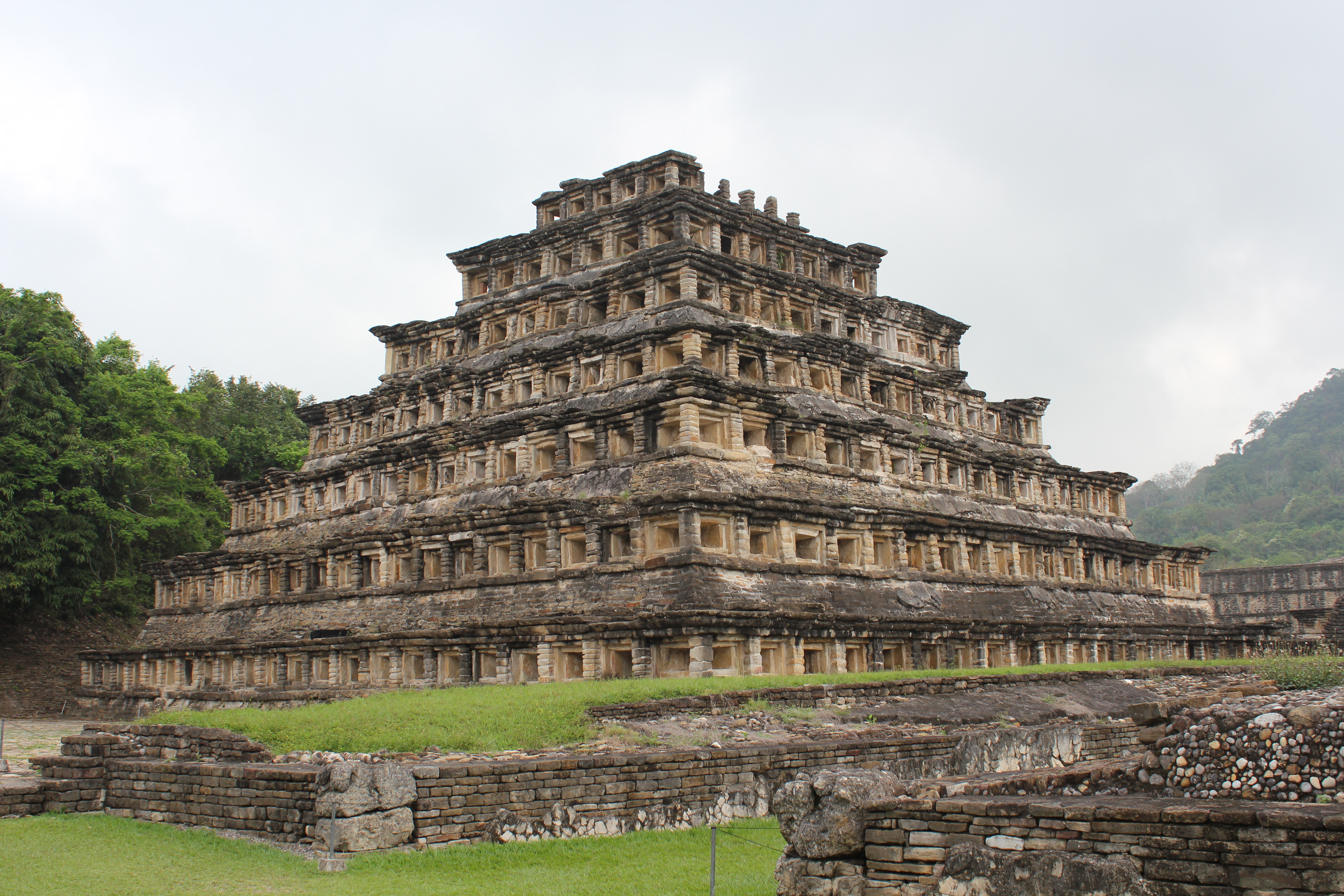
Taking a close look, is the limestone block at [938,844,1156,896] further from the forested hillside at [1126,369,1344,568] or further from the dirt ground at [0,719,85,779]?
the forested hillside at [1126,369,1344,568]

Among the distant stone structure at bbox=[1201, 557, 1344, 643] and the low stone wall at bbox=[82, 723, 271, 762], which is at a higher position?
the distant stone structure at bbox=[1201, 557, 1344, 643]

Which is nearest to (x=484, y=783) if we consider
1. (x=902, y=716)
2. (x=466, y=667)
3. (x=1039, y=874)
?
(x=1039, y=874)

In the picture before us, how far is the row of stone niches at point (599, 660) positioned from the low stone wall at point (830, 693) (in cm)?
313

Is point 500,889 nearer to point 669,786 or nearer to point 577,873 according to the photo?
point 577,873

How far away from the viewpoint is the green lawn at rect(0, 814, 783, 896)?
9.20 meters

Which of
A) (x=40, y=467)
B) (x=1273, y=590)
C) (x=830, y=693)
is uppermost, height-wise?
(x=40, y=467)

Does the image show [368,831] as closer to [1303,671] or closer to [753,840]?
[753,840]

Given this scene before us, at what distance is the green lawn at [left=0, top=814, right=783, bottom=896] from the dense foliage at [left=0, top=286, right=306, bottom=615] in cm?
2815

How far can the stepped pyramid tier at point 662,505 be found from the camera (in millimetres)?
24656

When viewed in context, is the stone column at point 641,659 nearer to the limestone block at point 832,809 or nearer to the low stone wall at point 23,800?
the low stone wall at point 23,800

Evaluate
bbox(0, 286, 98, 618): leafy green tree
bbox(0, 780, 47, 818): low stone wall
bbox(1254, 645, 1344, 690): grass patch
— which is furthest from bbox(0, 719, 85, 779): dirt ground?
bbox(1254, 645, 1344, 690): grass patch

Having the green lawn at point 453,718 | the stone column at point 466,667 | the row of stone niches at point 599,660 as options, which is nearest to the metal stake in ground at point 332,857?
the green lawn at point 453,718

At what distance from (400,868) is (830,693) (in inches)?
348

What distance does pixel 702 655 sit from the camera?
21.5 metres
